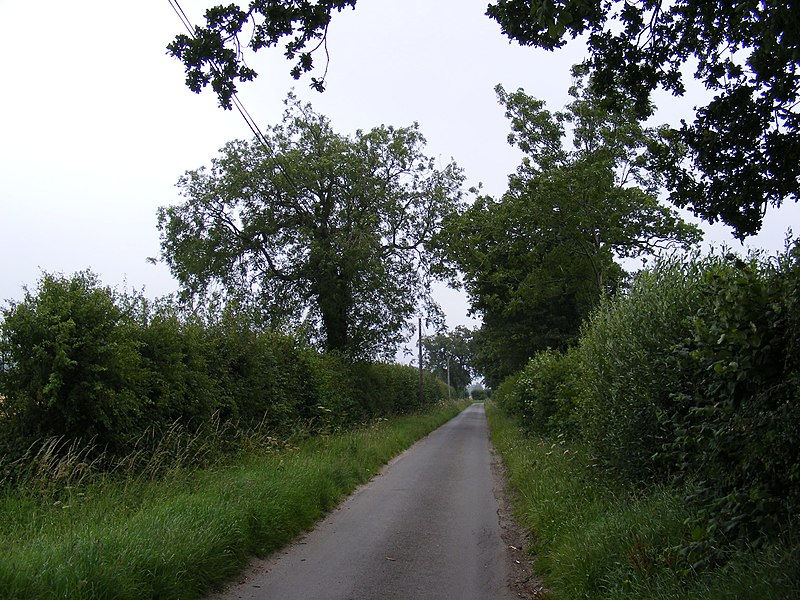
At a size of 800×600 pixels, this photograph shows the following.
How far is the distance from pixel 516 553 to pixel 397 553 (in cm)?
144

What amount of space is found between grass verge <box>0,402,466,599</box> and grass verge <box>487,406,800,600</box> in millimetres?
3155

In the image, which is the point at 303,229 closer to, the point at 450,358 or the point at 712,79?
the point at 712,79

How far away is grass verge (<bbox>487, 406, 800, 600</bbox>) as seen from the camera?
138 inches

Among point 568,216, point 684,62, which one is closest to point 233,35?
point 684,62

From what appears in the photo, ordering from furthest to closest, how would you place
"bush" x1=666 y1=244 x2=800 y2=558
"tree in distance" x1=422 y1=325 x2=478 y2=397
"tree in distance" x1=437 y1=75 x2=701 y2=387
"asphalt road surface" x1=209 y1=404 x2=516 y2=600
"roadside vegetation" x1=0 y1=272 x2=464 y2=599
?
"tree in distance" x1=422 y1=325 x2=478 y2=397 → "tree in distance" x1=437 y1=75 x2=701 y2=387 → "asphalt road surface" x1=209 y1=404 x2=516 y2=600 → "roadside vegetation" x1=0 y1=272 x2=464 y2=599 → "bush" x1=666 y1=244 x2=800 y2=558

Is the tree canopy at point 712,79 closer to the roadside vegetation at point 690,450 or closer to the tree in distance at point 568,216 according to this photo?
the roadside vegetation at point 690,450

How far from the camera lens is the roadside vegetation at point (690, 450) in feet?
12.2

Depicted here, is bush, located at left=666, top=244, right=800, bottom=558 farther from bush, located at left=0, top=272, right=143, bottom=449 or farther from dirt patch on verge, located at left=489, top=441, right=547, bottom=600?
bush, located at left=0, top=272, right=143, bottom=449

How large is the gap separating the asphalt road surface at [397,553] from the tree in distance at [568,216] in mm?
9499

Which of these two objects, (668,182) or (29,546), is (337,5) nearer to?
(668,182)

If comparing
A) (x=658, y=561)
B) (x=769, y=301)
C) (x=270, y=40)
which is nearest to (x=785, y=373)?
(x=769, y=301)

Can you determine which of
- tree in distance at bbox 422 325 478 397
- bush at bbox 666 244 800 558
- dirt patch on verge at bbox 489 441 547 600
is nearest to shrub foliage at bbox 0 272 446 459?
dirt patch on verge at bbox 489 441 547 600

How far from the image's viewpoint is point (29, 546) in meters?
5.05

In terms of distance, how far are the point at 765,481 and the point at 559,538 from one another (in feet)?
10.0
